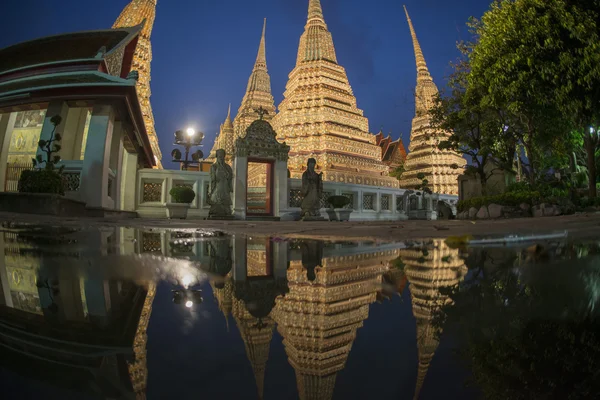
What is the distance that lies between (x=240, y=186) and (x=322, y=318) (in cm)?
1342

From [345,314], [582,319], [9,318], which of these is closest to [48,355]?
[9,318]

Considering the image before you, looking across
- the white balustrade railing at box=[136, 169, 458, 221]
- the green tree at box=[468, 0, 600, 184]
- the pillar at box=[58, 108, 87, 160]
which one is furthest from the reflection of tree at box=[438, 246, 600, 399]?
the pillar at box=[58, 108, 87, 160]

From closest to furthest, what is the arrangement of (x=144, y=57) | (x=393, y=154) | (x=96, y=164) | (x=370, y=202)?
(x=96, y=164) < (x=370, y=202) < (x=144, y=57) < (x=393, y=154)

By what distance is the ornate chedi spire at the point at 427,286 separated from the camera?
0.64 m

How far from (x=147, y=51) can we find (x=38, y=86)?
675 inches

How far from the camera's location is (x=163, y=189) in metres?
15.0

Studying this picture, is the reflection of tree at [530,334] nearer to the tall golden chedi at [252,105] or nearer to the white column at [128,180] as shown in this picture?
the white column at [128,180]

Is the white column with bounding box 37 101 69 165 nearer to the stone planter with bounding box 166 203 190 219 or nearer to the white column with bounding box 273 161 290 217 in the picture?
the stone planter with bounding box 166 203 190 219

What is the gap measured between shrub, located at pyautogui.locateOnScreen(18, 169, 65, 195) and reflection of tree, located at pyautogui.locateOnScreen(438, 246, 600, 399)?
10001mm

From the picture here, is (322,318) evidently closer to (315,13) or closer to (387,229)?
(387,229)

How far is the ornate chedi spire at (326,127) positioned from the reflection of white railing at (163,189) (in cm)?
922

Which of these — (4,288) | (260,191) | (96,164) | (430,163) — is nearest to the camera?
(4,288)

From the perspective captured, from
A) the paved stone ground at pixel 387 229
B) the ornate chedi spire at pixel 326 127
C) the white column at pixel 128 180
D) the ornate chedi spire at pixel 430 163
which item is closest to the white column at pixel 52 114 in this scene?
the white column at pixel 128 180

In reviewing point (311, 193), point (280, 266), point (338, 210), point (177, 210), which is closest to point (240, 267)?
point (280, 266)
